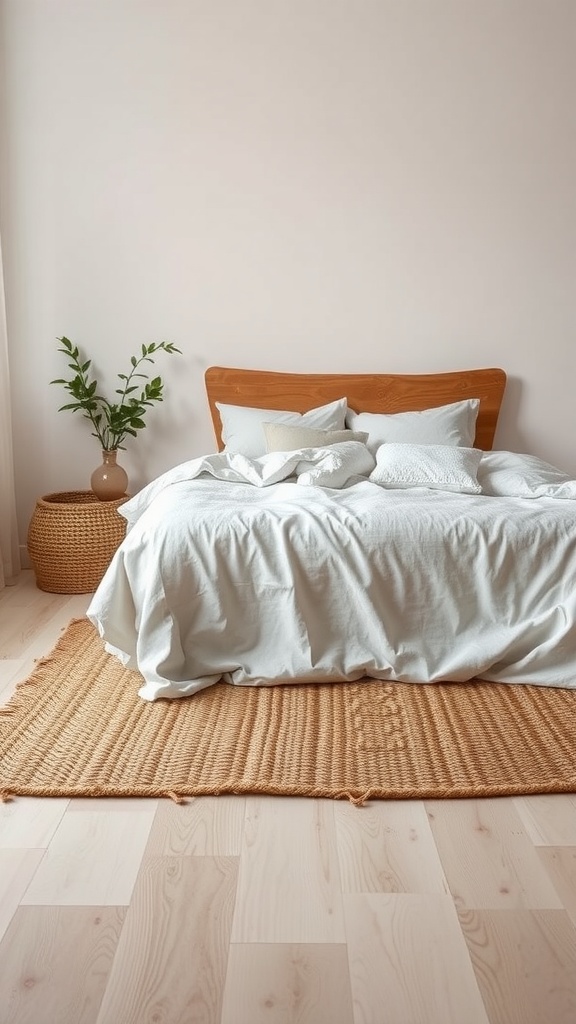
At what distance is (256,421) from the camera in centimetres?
400

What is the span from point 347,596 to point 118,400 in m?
1.95

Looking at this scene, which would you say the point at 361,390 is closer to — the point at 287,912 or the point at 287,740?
the point at 287,740

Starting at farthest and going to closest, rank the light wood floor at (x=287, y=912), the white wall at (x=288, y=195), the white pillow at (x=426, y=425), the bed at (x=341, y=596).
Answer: the white wall at (x=288, y=195) → the white pillow at (x=426, y=425) → the bed at (x=341, y=596) → the light wood floor at (x=287, y=912)

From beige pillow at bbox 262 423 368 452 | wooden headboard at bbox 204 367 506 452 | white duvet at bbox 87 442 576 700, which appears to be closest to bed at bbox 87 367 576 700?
white duvet at bbox 87 442 576 700

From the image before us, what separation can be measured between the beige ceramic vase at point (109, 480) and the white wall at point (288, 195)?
0.27 m

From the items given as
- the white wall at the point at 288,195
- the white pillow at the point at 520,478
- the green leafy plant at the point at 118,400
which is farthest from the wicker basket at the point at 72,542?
the white pillow at the point at 520,478

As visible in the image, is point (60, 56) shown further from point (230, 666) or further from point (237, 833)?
point (237, 833)

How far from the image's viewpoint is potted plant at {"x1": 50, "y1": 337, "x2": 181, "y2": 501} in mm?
4086

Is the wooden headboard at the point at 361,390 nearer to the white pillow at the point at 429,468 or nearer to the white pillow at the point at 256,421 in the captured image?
the white pillow at the point at 256,421

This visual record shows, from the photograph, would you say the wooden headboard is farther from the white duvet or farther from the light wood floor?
the light wood floor

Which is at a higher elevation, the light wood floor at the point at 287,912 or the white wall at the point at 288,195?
the white wall at the point at 288,195

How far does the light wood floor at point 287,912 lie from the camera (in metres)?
1.45

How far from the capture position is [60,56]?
13.4 ft

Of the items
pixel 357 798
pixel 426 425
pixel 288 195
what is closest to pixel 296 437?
pixel 426 425
